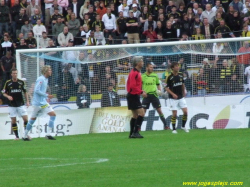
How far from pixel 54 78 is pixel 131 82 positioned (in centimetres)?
631

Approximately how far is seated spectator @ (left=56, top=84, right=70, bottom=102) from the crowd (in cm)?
334

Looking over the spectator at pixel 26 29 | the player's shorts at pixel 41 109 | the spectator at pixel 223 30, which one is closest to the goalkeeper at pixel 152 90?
the player's shorts at pixel 41 109

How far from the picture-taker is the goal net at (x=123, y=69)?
21.5 metres

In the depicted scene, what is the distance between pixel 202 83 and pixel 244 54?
186 centimetres

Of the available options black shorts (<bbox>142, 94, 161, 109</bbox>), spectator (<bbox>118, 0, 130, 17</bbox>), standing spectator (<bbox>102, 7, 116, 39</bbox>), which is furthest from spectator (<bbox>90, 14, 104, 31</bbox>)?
black shorts (<bbox>142, 94, 161, 109</bbox>)

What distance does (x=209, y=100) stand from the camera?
2162 cm

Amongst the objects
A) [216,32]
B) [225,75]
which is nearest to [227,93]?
[225,75]

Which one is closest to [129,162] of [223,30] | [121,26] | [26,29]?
[223,30]

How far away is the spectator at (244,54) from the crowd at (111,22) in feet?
10.1

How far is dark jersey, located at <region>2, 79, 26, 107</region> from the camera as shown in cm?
1966

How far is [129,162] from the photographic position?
11711mm

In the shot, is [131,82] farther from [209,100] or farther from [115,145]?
Answer: [209,100]

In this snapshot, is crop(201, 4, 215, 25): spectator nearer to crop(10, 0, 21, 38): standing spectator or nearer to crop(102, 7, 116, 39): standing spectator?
crop(102, 7, 116, 39): standing spectator

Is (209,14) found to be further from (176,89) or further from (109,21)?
(176,89)
